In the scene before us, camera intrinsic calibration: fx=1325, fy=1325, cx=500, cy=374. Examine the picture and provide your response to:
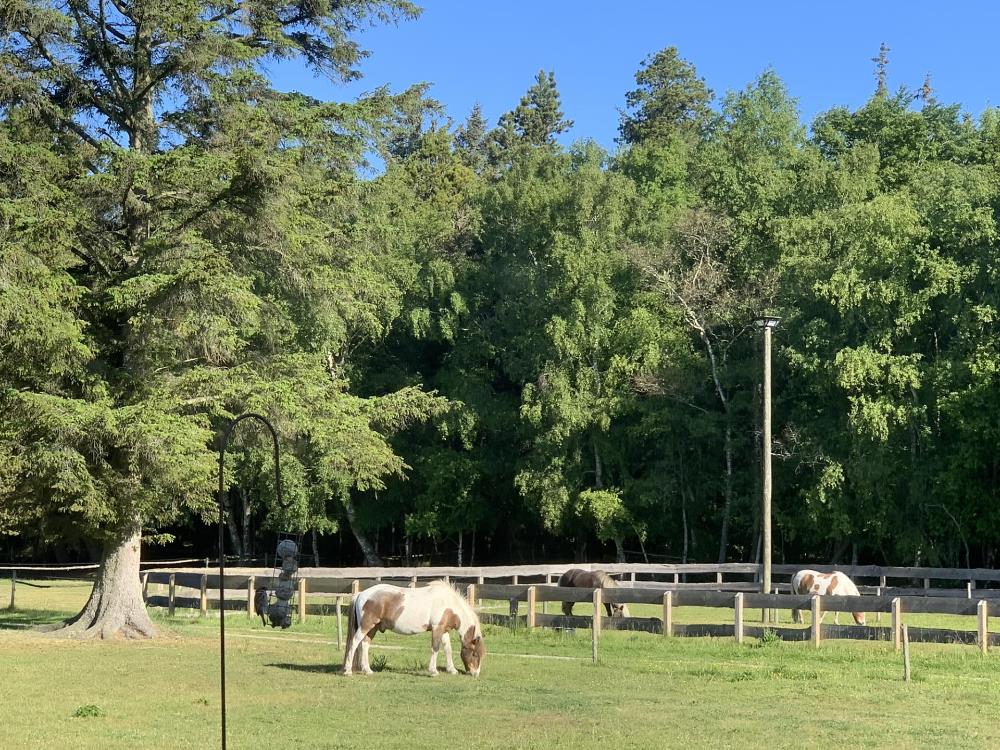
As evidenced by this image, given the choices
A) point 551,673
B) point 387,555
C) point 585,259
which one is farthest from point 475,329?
point 551,673

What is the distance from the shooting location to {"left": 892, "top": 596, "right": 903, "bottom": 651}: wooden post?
59.3 feet

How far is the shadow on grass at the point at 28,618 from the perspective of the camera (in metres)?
24.7

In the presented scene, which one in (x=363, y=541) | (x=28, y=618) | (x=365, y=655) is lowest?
(x=28, y=618)

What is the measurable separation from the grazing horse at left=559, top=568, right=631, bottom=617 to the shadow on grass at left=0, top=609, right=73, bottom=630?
9.40 meters

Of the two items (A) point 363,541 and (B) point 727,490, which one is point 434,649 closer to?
(B) point 727,490

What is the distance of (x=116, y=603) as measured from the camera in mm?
22250

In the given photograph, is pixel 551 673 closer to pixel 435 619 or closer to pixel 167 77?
pixel 435 619

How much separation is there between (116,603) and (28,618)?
5722 mm

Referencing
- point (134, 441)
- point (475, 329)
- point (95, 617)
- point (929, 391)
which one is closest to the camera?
point (134, 441)

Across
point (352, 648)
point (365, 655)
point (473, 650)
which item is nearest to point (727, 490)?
point (473, 650)

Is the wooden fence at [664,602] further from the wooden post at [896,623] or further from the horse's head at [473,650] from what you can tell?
the horse's head at [473,650]

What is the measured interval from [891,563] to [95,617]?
2659 cm

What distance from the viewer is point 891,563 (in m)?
41.0

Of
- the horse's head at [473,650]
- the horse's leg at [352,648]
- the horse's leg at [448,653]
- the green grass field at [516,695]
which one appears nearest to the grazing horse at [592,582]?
the green grass field at [516,695]
